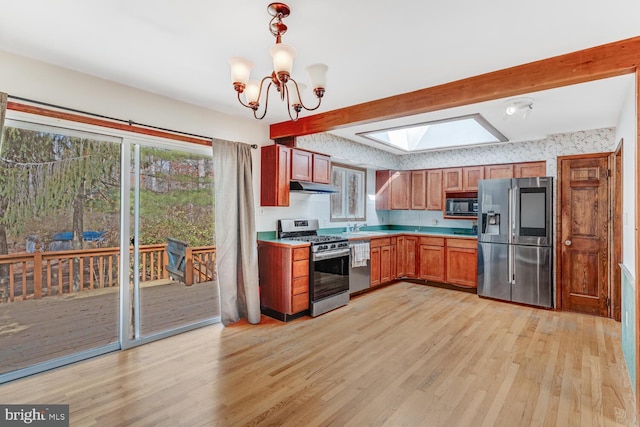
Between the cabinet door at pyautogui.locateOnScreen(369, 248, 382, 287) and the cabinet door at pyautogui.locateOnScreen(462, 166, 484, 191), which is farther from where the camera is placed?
the cabinet door at pyautogui.locateOnScreen(462, 166, 484, 191)

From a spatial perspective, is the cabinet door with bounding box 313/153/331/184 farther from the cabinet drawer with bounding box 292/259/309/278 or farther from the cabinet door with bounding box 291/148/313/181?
the cabinet drawer with bounding box 292/259/309/278

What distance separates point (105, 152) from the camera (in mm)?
3068

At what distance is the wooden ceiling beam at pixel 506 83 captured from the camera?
2.20 m

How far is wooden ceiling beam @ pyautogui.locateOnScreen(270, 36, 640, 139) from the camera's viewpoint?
220 centimetres

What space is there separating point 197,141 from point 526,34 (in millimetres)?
3119

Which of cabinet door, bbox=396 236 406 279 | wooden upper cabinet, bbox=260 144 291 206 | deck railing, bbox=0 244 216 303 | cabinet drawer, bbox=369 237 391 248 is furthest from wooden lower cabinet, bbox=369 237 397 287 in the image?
deck railing, bbox=0 244 216 303

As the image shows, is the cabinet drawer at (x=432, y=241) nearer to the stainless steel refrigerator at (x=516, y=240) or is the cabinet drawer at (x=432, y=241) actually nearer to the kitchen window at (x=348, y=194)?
the stainless steel refrigerator at (x=516, y=240)

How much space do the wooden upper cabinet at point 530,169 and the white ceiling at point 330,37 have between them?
1927 mm

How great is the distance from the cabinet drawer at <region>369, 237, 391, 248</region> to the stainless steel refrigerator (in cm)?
142

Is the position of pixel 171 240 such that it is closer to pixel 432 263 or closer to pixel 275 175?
pixel 275 175

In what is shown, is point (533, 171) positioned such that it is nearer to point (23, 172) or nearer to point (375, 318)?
point (375, 318)

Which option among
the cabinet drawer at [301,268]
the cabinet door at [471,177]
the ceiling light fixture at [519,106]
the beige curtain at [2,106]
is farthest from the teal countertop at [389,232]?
the beige curtain at [2,106]

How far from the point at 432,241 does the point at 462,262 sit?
598 mm

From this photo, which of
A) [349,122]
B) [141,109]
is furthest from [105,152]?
[349,122]
